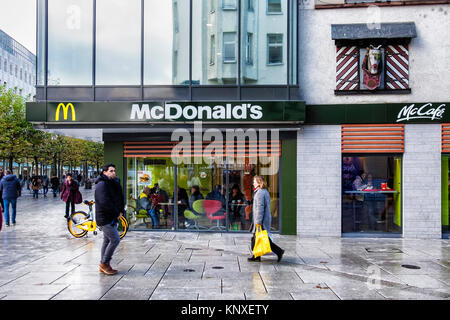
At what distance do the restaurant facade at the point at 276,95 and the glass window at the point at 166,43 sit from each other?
30 mm

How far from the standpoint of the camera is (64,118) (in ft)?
37.7

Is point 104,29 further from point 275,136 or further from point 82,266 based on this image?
point 82,266

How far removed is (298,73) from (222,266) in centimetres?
644

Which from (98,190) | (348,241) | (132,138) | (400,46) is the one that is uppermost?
(400,46)

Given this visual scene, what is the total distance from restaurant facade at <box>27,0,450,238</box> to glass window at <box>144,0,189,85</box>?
3cm

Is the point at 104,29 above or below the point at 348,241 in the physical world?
above

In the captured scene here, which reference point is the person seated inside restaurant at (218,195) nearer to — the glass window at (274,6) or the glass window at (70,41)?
the glass window at (70,41)

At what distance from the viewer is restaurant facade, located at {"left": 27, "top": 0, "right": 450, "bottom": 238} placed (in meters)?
11.7

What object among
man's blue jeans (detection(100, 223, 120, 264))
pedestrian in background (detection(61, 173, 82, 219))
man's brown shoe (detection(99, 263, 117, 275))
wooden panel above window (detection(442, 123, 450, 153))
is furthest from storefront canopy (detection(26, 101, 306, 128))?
man's brown shoe (detection(99, 263, 117, 275))

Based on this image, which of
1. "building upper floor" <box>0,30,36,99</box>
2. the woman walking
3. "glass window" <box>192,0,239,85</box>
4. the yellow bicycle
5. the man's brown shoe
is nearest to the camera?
the man's brown shoe

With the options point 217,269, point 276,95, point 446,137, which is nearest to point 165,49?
point 276,95

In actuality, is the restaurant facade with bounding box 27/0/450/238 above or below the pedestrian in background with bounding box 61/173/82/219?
above

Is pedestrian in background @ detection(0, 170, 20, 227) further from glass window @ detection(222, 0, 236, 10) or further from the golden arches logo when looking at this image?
glass window @ detection(222, 0, 236, 10)

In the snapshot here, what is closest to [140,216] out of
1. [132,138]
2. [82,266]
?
[132,138]
